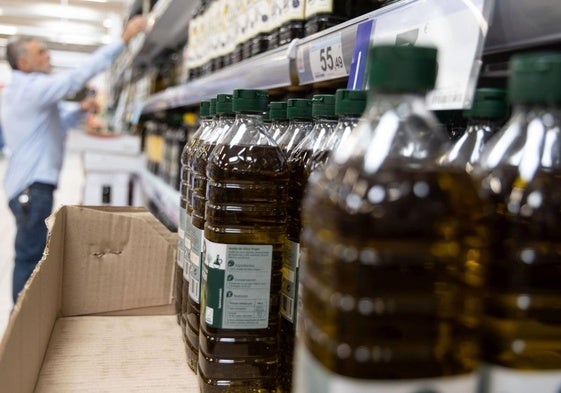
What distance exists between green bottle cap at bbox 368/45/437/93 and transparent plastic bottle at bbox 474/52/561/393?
0.09m

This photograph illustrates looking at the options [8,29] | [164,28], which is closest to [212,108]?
[164,28]

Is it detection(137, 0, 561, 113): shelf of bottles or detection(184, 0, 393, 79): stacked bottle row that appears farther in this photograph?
detection(184, 0, 393, 79): stacked bottle row

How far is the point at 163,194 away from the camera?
11.0 feet

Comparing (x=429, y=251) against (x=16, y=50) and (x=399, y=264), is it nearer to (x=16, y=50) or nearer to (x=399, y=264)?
(x=399, y=264)

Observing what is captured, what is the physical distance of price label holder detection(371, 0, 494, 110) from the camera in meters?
0.70

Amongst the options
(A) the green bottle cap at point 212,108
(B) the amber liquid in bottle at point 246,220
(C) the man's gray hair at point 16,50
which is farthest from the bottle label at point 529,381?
(C) the man's gray hair at point 16,50

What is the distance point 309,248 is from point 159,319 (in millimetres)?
1093

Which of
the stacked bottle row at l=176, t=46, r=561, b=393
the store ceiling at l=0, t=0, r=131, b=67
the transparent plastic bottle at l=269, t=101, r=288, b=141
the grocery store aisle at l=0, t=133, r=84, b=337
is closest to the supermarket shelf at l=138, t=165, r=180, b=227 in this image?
the grocery store aisle at l=0, t=133, r=84, b=337

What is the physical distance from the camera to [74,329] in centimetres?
152

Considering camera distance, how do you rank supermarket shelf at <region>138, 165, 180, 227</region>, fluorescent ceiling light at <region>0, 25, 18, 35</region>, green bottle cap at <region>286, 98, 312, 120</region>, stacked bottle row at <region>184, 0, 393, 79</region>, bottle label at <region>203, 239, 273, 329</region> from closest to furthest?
bottle label at <region>203, 239, 273, 329</region>
green bottle cap at <region>286, 98, 312, 120</region>
stacked bottle row at <region>184, 0, 393, 79</region>
supermarket shelf at <region>138, 165, 180, 227</region>
fluorescent ceiling light at <region>0, 25, 18, 35</region>

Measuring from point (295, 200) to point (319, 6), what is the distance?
2.36ft

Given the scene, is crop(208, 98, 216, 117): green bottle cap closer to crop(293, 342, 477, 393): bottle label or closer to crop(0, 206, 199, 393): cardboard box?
crop(0, 206, 199, 393): cardboard box

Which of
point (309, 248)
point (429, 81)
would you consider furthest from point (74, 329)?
point (429, 81)

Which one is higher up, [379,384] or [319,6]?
[319,6]
